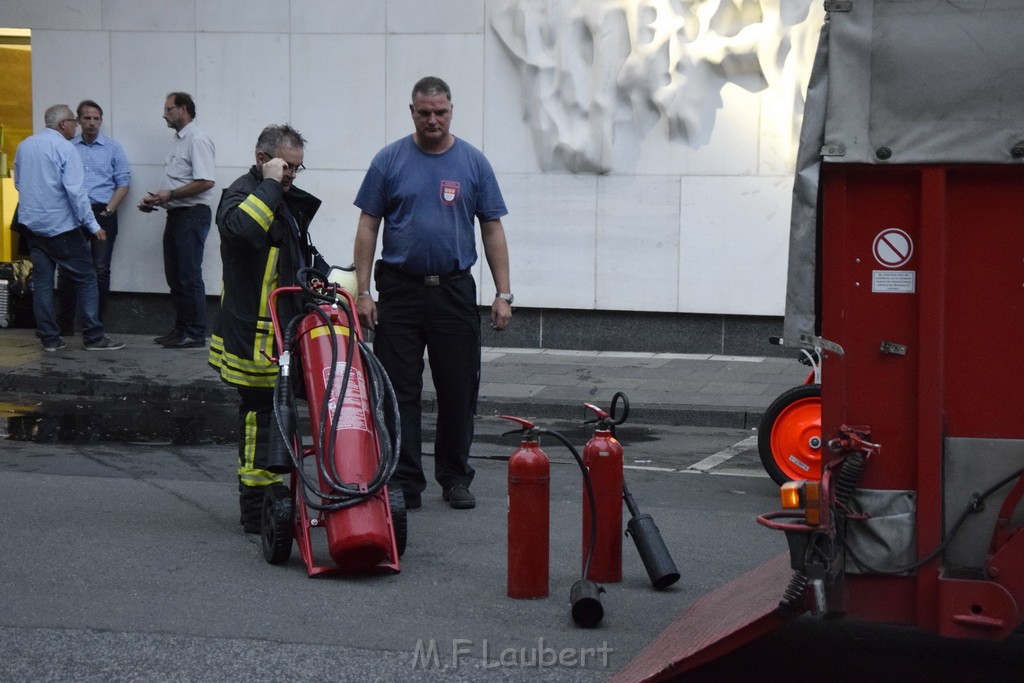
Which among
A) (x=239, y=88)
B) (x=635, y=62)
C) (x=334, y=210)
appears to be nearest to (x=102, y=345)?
(x=334, y=210)

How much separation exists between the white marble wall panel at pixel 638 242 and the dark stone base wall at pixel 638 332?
17 centimetres

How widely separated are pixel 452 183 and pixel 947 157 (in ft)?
11.1

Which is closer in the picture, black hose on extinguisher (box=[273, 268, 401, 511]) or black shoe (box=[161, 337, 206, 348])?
Answer: black hose on extinguisher (box=[273, 268, 401, 511])

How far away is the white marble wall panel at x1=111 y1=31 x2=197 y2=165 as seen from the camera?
13531 mm

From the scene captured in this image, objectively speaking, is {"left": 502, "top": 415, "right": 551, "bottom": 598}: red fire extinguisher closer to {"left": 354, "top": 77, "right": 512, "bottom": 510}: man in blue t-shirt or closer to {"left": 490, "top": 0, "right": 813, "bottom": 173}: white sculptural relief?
{"left": 354, "top": 77, "right": 512, "bottom": 510}: man in blue t-shirt

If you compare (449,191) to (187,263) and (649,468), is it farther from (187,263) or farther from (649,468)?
(187,263)

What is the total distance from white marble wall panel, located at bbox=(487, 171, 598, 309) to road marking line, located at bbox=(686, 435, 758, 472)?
375 cm

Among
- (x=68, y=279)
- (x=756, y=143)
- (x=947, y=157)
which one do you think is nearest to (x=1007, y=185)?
(x=947, y=157)

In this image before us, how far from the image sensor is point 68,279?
42.6ft

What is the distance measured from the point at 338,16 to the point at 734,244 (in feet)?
14.0

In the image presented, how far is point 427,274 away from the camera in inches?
266

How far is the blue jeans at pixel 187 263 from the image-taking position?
1288 cm

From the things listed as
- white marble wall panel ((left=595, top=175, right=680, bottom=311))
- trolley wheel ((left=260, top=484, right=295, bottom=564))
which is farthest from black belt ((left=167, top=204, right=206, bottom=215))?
trolley wheel ((left=260, top=484, right=295, bottom=564))

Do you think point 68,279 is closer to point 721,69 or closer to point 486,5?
point 486,5
